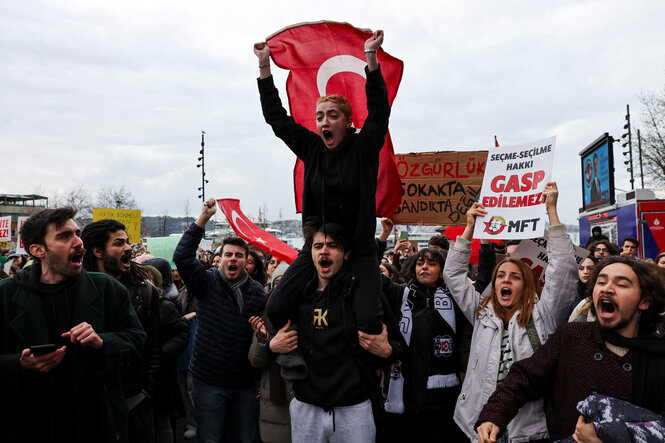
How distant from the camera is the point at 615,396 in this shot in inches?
95.0

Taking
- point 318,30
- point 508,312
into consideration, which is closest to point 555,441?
point 508,312

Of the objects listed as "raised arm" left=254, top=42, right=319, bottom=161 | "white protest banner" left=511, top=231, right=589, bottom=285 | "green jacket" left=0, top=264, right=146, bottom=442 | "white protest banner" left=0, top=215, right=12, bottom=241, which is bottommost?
"green jacket" left=0, top=264, right=146, bottom=442

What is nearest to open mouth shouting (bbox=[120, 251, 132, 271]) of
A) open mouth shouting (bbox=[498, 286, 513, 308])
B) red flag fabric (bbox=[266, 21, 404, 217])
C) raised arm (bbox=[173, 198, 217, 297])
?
raised arm (bbox=[173, 198, 217, 297])

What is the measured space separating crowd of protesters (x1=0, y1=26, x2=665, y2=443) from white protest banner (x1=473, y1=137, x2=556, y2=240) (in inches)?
6.7

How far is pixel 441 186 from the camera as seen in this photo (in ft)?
19.1

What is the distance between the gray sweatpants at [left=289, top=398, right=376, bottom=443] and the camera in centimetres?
294

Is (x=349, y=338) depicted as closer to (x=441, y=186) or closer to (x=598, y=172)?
(x=441, y=186)

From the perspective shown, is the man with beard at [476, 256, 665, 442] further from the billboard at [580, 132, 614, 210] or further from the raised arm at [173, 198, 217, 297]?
the billboard at [580, 132, 614, 210]

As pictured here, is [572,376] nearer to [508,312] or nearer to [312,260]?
[508,312]

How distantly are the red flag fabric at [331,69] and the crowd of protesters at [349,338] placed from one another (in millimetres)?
425

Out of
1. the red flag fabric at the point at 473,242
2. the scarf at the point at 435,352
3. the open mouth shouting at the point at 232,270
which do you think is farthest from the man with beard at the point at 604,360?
the red flag fabric at the point at 473,242

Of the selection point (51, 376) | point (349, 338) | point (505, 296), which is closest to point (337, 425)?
point (349, 338)

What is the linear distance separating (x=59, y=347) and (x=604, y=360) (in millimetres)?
2973

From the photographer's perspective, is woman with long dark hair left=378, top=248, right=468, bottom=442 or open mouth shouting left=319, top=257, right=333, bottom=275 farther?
woman with long dark hair left=378, top=248, right=468, bottom=442
